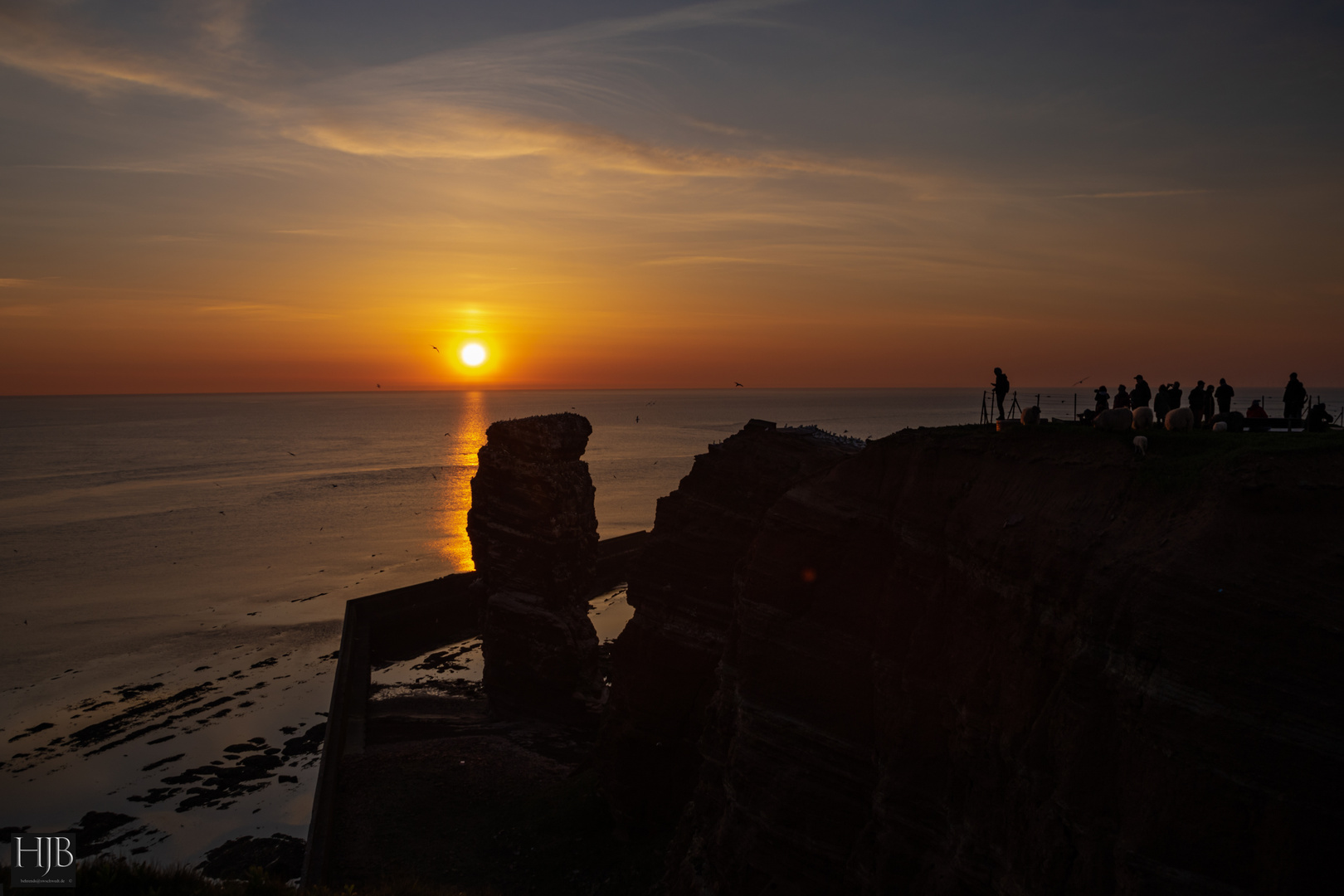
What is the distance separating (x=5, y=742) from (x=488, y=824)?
27.2 m

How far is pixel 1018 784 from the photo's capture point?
37.4 feet

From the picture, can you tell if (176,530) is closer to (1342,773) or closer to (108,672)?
(108,672)

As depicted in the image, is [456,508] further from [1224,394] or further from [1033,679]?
[1033,679]

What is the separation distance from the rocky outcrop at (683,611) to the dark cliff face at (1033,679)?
560 cm

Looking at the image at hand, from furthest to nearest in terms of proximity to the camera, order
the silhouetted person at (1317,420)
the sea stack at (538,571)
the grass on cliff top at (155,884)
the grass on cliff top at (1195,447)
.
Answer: the sea stack at (538,571), the silhouetted person at (1317,420), the grass on cliff top at (155,884), the grass on cliff top at (1195,447)

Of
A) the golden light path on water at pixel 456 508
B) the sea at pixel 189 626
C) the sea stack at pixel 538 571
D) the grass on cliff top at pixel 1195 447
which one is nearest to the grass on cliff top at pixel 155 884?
the sea at pixel 189 626

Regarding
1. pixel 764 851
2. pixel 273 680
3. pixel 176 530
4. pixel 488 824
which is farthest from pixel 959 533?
pixel 176 530

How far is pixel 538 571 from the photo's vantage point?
37.5 meters

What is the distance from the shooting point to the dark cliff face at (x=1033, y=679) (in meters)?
8.86

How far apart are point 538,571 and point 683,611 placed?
13.7 m

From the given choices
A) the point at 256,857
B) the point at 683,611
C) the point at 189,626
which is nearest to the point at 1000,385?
the point at 683,611

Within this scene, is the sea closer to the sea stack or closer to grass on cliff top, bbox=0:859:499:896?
the sea stack

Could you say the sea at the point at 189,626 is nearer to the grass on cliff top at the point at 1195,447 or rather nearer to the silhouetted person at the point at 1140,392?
the silhouetted person at the point at 1140,392

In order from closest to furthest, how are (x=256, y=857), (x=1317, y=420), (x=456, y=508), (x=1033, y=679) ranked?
(x=1033, y=679), (x=1317, y=420), (x=256, y=857), (x=456, y=508)
